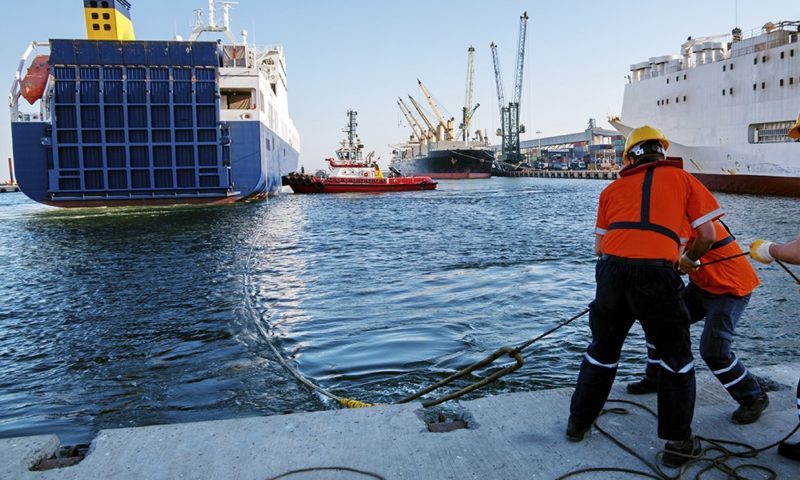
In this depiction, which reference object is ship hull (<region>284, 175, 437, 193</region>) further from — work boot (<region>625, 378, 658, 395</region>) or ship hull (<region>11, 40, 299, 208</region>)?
work boot (<region>625, 378, 658, 395</region>)

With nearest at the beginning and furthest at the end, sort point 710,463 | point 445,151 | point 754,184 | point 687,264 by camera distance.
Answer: point 710,463, point 687,264, point 754,184, point 445,151

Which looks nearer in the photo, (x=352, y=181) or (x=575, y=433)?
(x=575, y=433)

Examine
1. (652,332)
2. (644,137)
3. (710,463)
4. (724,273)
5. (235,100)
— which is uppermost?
(235,100)

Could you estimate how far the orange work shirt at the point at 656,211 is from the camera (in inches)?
117

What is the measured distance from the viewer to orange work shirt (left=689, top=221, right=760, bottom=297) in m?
3.33

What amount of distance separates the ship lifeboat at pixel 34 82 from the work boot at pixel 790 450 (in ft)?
93.4

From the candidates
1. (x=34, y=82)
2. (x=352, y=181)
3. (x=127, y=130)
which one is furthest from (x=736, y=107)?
(x=34, y=82)

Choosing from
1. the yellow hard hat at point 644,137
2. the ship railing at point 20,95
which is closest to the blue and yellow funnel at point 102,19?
the ship railing at point 20,95

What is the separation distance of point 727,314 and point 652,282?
2.37ft

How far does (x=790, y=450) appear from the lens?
9.58 feet

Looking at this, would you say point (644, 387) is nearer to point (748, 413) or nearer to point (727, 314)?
point (748, 413)

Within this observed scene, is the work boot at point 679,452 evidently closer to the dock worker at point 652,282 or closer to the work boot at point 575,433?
the dock worker at point 652,282

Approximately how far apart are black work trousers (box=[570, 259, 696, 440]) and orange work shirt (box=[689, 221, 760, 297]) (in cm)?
39

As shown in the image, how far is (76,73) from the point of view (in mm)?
24062
